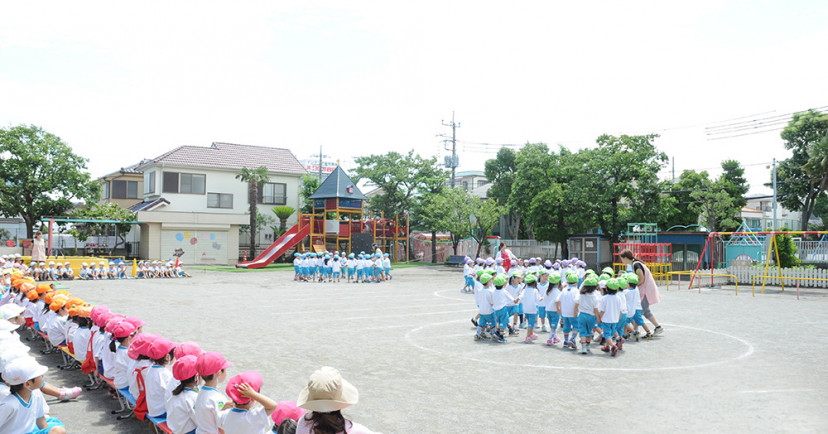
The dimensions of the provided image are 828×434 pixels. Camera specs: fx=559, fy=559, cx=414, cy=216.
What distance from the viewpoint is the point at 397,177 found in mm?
48094

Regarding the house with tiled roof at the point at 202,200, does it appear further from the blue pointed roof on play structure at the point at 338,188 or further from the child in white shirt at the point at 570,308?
the child in white shirt at the point at 570,308

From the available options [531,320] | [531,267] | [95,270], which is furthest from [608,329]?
[95,270]

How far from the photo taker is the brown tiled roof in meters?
46.5

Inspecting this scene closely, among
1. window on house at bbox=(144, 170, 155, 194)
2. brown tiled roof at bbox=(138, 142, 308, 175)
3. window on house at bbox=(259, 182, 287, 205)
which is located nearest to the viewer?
window on house at bbox=(144, 170, 155, 194)

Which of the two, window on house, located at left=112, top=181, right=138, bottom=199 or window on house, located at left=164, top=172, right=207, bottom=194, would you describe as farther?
window on house, located at left=112, top=181, right=138, bottom=199

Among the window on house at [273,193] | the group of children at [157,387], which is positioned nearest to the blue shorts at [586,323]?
the group of children at [157,387]

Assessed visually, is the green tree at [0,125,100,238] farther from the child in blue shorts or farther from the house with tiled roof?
the child in blue shorts

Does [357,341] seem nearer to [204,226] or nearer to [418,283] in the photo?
[418,283]

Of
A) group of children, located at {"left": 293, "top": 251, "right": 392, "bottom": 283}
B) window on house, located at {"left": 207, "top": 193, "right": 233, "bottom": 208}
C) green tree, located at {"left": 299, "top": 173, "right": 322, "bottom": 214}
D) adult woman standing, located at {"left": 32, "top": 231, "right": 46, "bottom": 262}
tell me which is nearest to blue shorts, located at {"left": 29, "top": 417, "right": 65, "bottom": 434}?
group of children, located at {"left": 293, "top": 251, "right": 392, "bottom": 283}

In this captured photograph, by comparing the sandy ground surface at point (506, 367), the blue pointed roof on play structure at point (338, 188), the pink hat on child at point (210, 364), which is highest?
the blue pointed roof on play structure at point (338, 188)

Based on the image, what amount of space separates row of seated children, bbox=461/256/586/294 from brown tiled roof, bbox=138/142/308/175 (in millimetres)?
30704

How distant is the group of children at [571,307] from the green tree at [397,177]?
35.0 metres

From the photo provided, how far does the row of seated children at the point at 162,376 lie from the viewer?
15.7 feet

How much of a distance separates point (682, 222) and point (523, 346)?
40.1 m
